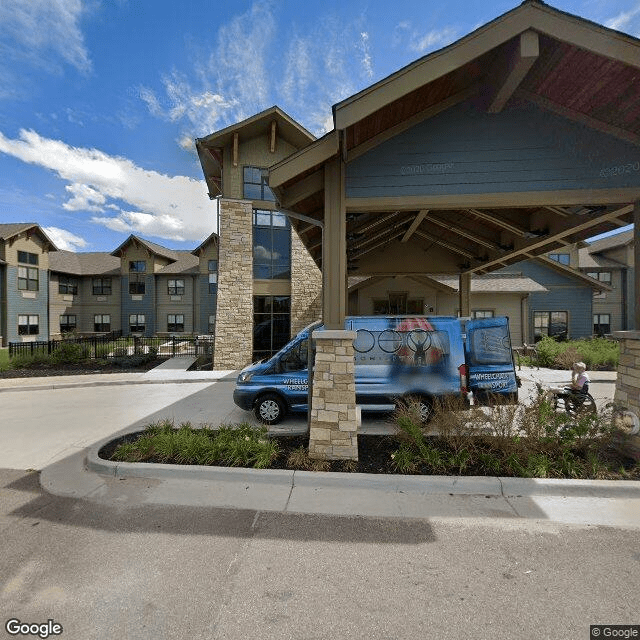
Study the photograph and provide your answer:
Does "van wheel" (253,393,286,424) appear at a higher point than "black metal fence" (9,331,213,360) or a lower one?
lower

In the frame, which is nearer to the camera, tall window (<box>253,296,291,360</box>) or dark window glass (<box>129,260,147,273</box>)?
tall window (<box>253,296,291,360</box>)

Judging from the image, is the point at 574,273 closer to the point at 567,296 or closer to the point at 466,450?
the point at 567,296

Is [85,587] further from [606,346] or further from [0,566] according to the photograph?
[606,346]

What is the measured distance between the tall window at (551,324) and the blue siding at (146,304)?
3373 centimetres

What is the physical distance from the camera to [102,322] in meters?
34.6

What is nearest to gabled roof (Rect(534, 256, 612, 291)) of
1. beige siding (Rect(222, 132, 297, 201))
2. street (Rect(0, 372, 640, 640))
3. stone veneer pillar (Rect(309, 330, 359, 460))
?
beige siding (Rect(222, 132, 297, 201))

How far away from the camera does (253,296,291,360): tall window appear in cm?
1585

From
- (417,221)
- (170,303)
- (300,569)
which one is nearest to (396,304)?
(417,221)

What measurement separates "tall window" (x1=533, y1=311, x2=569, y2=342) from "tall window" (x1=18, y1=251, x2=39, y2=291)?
4063 cm

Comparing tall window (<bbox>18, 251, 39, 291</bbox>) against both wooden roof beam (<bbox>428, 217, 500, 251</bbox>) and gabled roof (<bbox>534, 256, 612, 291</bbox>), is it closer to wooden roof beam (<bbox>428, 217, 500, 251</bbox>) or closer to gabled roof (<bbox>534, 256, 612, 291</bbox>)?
wooden roof beam (<bbox>428, 217, 500, 251</bbox>)

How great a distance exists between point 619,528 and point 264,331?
13.8 m

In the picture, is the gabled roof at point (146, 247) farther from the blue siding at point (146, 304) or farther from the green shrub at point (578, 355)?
the green shrub at point (578, 355)

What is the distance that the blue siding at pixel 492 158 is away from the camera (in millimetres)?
5000

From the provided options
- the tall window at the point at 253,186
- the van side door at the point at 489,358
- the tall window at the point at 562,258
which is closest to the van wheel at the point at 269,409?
the van side door at the point at 489,358
